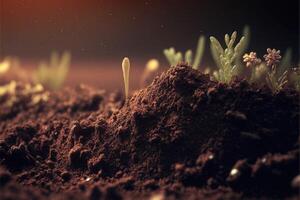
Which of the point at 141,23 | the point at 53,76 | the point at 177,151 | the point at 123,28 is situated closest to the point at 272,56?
the point at 177,151

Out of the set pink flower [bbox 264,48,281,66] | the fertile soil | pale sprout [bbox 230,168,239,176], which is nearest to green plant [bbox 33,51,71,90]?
the fertile soil

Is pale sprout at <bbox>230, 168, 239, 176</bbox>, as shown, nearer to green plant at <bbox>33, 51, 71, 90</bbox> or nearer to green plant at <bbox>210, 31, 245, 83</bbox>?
green plant at <bbox>210, 31, 245, 83</bbox>

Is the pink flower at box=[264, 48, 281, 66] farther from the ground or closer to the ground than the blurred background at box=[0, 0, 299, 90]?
closer to the ground

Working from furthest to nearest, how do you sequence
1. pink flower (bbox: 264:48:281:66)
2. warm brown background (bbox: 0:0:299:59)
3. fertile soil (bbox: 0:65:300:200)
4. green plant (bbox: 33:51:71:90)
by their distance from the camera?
green plant (bbox: 33:51:71:90), warm brown background (bbox: 0:0:299:59), pink flower (bbox: 264:48:281:66), fertile soil (bbox: 0:65:300:200)

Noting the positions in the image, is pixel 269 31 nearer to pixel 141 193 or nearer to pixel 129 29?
pixel 129 29

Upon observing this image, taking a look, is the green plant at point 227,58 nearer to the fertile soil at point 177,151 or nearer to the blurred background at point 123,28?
the fertile soil at point 177,151

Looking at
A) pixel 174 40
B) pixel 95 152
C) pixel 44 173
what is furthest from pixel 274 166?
pixel 174 40

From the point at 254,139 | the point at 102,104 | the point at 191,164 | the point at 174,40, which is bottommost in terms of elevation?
the point at 191,164
